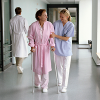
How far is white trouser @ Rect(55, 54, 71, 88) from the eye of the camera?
353 centimetres

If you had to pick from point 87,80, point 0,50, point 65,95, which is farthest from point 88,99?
point 0,50

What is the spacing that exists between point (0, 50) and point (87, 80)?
2.43 m

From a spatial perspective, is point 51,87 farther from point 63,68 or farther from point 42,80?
point 63,68

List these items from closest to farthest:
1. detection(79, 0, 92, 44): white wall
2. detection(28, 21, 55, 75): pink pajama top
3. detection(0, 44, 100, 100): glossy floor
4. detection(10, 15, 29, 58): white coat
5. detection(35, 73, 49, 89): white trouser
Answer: detection(0, 44, 100, 100): glossy floor
detection(28, 21, 55, 75): pink pajama top
detection(35, 73, 49, 89): white trouser
detection(10, 15, 29, 58): white coat
detection(79, 0, 92, 44): white wall

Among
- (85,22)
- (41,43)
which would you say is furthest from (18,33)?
(85,22)

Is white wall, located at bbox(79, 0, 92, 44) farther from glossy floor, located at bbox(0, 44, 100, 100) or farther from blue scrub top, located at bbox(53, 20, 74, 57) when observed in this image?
blue scrub top, located at bbox(53, 20, 74, 57)

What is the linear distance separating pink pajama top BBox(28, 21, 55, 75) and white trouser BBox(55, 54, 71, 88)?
0.27 metres

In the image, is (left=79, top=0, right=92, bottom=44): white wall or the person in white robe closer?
the person in white robe

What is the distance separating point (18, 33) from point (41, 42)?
1.65 meters

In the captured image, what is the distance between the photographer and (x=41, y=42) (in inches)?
135

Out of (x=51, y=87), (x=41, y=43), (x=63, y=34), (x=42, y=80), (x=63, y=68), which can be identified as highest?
(x=63, y=34)

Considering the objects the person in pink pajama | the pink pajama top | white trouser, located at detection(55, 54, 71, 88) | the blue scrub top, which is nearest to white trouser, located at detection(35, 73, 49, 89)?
the person in pink pajama

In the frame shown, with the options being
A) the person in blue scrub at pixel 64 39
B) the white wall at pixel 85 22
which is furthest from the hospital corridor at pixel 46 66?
the white wall at pixel 85 22

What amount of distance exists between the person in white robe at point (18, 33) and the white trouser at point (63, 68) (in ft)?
4.98
